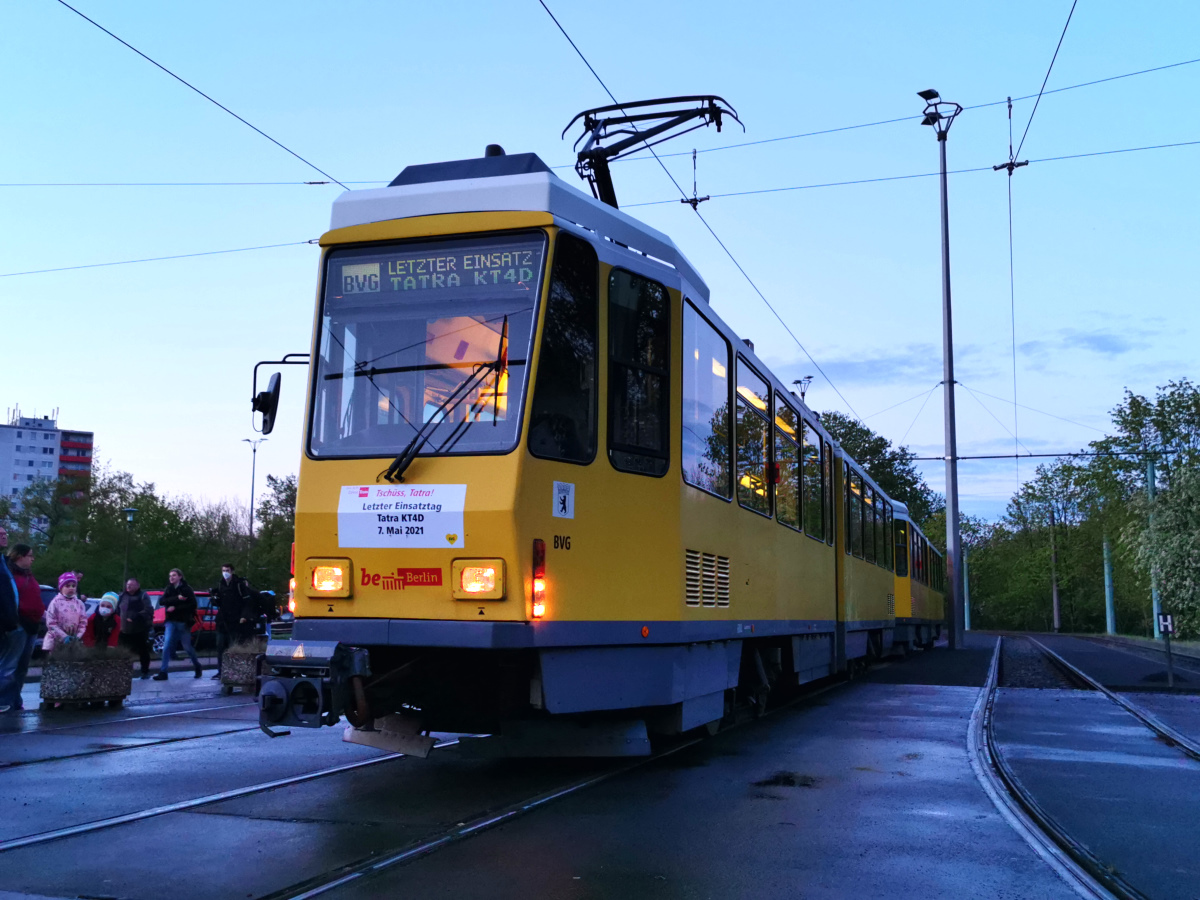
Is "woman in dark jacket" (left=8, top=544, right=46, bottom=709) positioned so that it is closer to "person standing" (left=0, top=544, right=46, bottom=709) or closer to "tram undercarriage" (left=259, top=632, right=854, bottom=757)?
"person standing" (left=0, top=544, right=46, bottom=709)

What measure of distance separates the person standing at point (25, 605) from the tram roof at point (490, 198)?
685 centimetres

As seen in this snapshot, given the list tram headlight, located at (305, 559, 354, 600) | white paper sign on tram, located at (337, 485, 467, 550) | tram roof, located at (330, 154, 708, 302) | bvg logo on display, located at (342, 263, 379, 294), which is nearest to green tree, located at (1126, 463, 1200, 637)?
tram roof, located at (330, 154, 708, 302)

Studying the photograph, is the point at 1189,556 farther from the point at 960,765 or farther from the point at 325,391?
the point at 325,391

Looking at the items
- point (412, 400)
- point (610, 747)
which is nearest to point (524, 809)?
point (610, 747)

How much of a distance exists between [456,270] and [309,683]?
8.85ft

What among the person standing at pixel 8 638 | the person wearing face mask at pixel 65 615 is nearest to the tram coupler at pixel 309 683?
the person standing at pixel 8 638

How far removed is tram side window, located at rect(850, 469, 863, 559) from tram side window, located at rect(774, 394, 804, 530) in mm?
4553

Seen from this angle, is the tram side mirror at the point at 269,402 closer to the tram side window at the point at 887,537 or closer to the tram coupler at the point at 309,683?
the tram coupler at the point at 309,683

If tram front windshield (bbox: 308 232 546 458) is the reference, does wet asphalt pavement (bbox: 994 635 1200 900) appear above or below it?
below

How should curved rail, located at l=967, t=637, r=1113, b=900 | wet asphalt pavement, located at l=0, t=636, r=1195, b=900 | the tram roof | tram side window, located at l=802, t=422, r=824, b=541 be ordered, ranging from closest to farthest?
wet asphalt pavement, located at l=0, t=636, r=1195, b=900 < curved rail, located at l=967, t=637, r=1113, b=900 < the tram roof < tram side window, located at l=802, t=422, r=824, b=541

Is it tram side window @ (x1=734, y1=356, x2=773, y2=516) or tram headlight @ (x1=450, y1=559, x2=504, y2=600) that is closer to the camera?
tram headlight @ (x1=450, y1=559, x2=504, y2=600)

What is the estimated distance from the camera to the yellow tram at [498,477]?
266 inches

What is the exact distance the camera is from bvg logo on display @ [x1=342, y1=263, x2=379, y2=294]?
749cm

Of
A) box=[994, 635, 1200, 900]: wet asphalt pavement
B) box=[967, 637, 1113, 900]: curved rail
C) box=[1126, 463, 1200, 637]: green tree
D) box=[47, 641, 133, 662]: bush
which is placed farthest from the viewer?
box=[1126, 463, 1200, 637]: green tree
